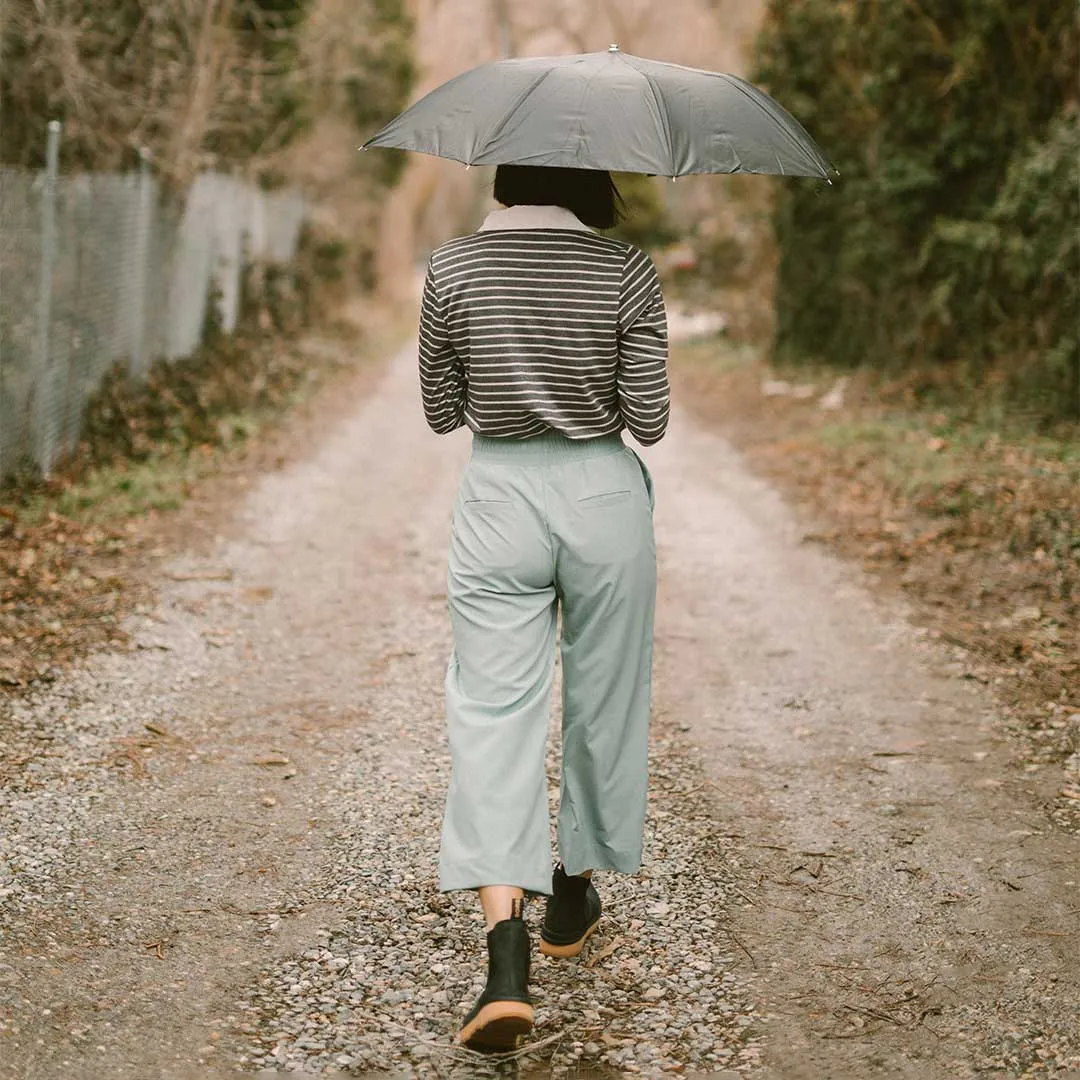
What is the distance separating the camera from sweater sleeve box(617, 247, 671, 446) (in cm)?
338

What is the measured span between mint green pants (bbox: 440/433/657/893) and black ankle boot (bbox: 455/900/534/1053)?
0.15 meters

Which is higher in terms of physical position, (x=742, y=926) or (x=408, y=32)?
(x=408, y=32)

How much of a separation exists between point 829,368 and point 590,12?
27.2 m

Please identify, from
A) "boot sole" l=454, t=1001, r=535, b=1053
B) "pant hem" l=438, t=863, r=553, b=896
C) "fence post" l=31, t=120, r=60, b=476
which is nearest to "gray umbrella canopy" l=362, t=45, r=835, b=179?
"pant hem" l=438, t=863, r=553, b=896

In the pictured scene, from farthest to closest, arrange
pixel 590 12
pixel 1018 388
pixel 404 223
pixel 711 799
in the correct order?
1. pixel 590 12
2. pixel 404 223
3. pixel 1018 388
4. pixel 711 799

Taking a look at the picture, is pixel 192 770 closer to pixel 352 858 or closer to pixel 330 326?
pixel 352 858

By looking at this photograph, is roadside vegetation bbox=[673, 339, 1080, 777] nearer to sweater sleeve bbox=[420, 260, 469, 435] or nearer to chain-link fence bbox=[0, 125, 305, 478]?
sweater sleeve bbox=[420, 260, 469, 435]

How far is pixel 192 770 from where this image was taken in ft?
17.0

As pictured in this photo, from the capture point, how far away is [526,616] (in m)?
3.50

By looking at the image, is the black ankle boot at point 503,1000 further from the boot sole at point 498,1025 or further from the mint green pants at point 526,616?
the mint green pants at point 526,616

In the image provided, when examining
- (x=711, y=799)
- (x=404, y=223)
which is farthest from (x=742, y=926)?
(x=404, y=223)

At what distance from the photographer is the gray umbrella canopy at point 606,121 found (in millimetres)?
3442

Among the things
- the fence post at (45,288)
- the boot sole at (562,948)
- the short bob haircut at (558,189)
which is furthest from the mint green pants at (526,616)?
the fence post at (45,288)

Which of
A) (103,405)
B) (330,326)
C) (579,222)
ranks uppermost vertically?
(579,222)
